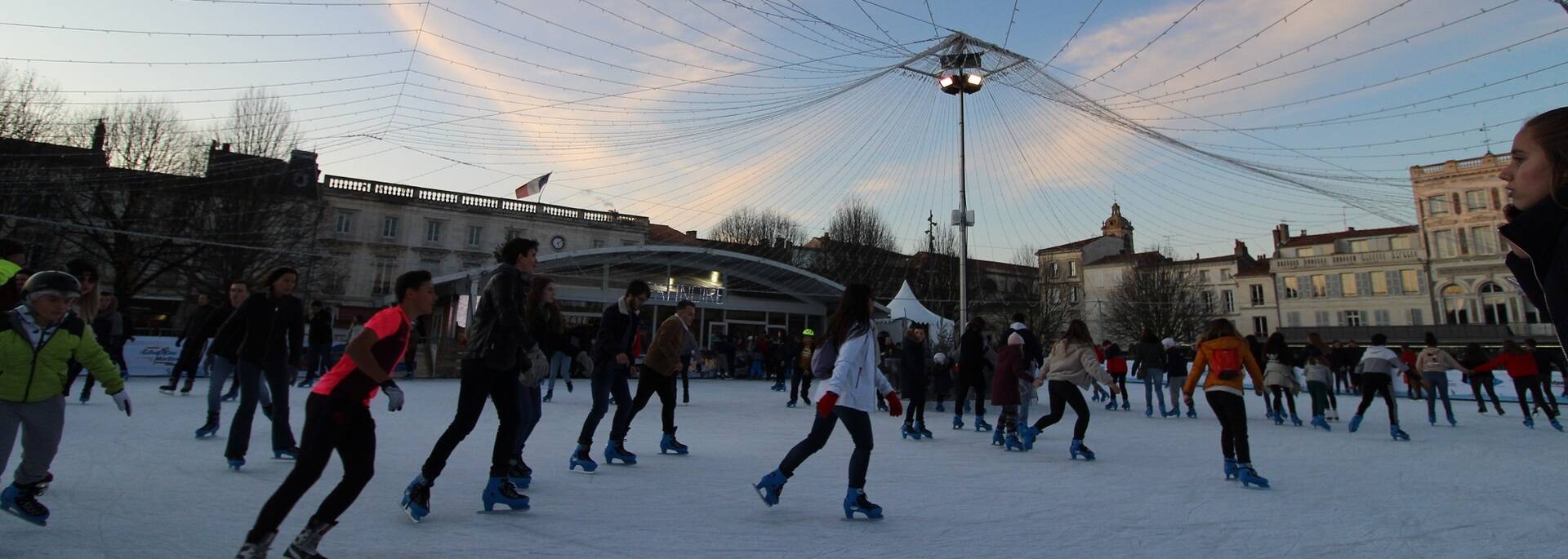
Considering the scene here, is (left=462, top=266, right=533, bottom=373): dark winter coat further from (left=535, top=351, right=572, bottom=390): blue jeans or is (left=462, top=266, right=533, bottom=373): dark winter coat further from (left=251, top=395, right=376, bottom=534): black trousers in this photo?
(left=535, top=351, right=572, bottom=390): blue jeans

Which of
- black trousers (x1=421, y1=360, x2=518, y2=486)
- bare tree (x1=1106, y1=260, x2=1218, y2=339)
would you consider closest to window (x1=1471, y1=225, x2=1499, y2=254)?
bare tree (x1=1106, y1=260, x2=1218, y2=339)

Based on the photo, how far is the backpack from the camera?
21.3 ft

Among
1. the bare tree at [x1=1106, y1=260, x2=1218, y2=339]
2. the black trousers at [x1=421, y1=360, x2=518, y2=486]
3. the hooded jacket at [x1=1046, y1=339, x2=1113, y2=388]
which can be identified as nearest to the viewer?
the black trousers at [x1=421, y1=360, x2=518, y2=486]

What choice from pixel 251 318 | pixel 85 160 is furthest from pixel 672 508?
pixel 85 160

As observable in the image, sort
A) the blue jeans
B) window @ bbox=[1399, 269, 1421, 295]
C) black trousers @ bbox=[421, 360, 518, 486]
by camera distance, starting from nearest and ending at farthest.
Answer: black trousers @ bbox=[421, 360, 518, 486]
the blue jeans
window @ bbox=[1399, 269, 1421, 295]

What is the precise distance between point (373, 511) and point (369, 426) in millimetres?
1407

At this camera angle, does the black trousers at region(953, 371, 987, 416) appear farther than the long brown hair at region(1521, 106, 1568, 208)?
Yes

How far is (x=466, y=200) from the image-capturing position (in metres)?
43.3

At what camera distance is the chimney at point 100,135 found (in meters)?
23.0

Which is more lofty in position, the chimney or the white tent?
the chimney

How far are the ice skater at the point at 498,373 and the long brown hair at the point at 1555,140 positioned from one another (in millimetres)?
4519

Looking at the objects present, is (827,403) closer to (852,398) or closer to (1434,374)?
(852,398)

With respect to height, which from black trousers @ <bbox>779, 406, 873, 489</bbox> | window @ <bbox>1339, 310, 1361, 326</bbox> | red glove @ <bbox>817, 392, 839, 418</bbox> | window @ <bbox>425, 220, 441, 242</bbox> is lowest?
black trousers @ <bbox>779, 406, 873, 489</bbox>

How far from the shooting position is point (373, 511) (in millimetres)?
4395
